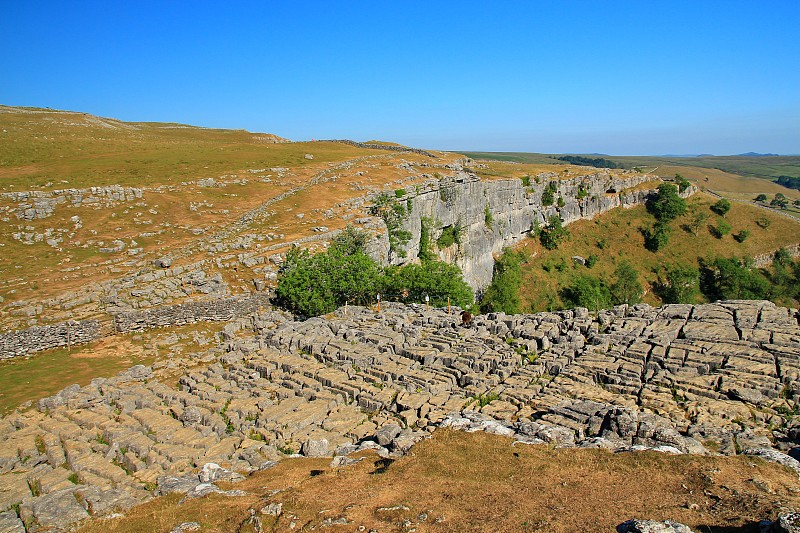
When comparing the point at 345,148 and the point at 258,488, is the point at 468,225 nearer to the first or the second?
the point at 345,148

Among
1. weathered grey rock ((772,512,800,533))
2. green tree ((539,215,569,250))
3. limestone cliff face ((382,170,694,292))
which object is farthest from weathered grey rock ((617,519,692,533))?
green tree ((539,215,569,250))

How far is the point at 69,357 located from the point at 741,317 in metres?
32.2

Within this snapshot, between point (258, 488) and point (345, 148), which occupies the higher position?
point (345, 148)

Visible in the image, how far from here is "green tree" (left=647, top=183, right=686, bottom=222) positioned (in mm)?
71375

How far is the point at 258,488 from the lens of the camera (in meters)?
12.4

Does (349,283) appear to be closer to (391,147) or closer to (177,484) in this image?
(177,484)

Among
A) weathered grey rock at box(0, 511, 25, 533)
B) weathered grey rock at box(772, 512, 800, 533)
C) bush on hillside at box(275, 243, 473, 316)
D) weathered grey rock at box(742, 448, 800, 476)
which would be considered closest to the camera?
weathered grey rock at box(772, 512, 800, 533)

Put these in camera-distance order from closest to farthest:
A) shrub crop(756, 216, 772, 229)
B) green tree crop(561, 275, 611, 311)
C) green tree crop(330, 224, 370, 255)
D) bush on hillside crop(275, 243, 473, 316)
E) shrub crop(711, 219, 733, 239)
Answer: bush on hillside crop(275, 243, 473, 316) → green tree crop(330, 224, 370, 255) → green tree crop(561, 275, 611, 311) → shrub crop(711, 219, 733, 239) → shrub crop(756, 216, 772, 229)

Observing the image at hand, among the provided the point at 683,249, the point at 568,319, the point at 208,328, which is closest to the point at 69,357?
the point at 208,328

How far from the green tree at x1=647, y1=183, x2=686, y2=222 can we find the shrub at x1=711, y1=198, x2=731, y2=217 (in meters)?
5.11

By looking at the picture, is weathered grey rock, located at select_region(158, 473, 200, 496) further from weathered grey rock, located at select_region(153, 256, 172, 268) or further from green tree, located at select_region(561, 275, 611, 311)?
green tree, located at select_region(561, 275, 611, 311)

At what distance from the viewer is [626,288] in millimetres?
58250

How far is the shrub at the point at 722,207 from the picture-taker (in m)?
73.2

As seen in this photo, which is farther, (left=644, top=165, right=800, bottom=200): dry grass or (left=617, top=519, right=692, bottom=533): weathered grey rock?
(left=644, top=165, right=800, bottom=200): dry grass
